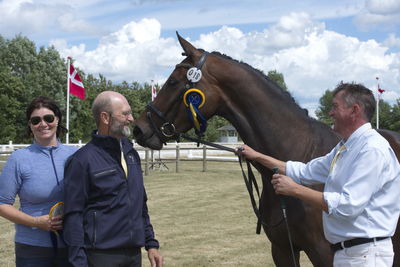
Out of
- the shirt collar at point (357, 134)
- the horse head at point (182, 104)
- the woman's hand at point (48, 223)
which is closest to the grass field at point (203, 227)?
the horse head at point (182, 104)

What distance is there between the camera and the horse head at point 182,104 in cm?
362

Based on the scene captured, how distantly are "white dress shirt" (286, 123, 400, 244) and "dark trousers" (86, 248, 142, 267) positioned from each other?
1231mm

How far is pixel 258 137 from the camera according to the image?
11.9ft

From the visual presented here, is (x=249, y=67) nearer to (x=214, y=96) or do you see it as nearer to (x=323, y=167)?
(x=214, y=96)

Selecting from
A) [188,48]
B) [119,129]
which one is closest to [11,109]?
[188,48]

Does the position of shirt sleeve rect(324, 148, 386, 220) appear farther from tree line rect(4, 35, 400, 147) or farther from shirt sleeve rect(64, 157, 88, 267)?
tree line rect(4, 35, 400, 147)

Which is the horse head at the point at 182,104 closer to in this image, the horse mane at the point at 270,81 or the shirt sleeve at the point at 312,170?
the horse mane at the point at 270,81

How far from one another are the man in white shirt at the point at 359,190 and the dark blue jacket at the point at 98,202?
1.05 meters

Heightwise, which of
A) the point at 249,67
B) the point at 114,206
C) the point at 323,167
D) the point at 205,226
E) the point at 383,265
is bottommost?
the point at 205,226

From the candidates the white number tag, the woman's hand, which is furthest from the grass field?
the woman's hand

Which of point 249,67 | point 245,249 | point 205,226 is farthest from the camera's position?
point 205,226

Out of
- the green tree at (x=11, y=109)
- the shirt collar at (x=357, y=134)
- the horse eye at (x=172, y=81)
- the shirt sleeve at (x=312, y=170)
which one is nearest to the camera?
the shirt collar at (x=357, y=134)

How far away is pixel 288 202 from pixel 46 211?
1742mm

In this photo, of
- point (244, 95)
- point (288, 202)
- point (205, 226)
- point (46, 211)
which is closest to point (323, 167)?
point (288, 202)
